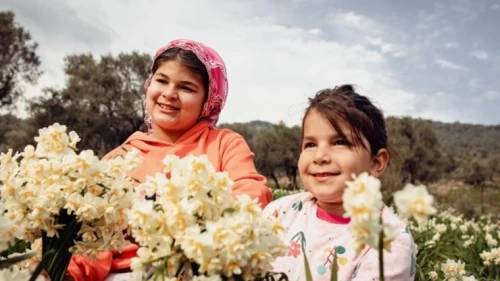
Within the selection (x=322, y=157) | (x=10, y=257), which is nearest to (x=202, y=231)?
(x=10, y=257)

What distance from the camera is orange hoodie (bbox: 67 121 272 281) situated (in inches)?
89.7

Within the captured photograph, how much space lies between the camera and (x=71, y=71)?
3316 centimetres

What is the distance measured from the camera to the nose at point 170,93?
9.27ft

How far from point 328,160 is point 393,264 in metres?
0.53

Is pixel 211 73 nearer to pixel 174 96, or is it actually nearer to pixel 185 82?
pixel 185 82

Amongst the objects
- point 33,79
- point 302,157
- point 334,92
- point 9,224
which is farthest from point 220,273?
point 33,79

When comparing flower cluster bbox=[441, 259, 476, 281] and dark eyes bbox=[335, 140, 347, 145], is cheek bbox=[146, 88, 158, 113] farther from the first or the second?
flower cluster bbox=[441, 259, 476, 281]

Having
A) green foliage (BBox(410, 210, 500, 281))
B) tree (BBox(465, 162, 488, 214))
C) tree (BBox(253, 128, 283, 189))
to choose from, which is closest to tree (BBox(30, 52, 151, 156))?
tree (BBox(253, 128, 283, 189))

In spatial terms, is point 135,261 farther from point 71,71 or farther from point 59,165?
point 71,71

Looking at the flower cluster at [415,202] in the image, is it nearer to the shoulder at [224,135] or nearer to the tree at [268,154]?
the shoulder at [224,135]

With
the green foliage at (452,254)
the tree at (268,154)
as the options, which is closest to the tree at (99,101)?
the tree at (268,154)

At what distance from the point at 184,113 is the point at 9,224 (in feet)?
5.31

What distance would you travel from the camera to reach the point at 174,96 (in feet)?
9.32

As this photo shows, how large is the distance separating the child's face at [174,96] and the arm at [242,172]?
1.05 feet
